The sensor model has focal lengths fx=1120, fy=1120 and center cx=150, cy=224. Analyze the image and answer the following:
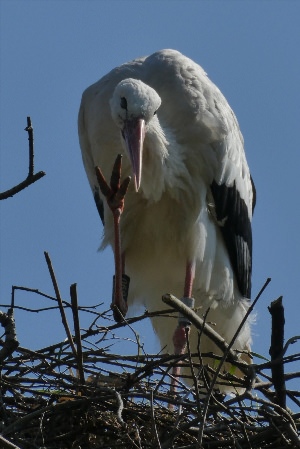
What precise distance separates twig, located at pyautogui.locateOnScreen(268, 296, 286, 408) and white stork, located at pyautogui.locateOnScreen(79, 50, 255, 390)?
2151 millimetres

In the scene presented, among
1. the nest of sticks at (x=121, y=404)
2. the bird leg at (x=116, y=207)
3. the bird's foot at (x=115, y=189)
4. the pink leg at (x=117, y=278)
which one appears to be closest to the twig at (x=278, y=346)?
the nest of sticks at (x=121, y=404)

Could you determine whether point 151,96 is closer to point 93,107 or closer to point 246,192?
point 93,107

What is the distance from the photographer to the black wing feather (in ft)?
22.9

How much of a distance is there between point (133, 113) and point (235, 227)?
1.35 m

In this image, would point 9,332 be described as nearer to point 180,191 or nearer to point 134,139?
point 134,139

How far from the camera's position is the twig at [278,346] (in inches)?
152

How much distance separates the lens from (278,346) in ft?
13.1

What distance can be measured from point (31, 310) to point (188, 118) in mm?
2151

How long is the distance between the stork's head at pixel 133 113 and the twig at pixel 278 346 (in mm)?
→ 2054

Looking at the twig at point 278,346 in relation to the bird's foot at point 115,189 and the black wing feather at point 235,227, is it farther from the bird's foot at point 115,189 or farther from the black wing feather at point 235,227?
the black wing feather at point 235,227

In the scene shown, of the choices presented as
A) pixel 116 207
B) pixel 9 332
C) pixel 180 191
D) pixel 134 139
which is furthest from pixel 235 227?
pixel 9 332

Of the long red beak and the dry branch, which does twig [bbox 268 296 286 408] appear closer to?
the dry branch

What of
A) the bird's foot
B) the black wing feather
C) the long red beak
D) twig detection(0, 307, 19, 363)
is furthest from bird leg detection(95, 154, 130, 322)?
twig detection(0, 307, 19, 363)

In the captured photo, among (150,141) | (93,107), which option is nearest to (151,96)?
(150,141)
